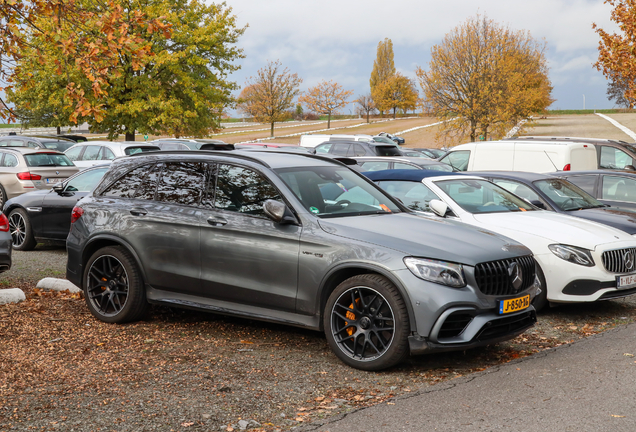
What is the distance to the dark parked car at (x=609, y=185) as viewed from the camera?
1156cm

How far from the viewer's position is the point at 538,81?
2464 inches

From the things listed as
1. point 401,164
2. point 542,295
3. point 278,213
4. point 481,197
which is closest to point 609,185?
point 481,197

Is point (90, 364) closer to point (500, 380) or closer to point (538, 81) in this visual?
point (500, 380)

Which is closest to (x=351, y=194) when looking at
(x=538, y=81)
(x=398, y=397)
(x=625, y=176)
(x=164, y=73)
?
(x=398, y=397)

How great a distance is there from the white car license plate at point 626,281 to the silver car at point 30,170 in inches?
500

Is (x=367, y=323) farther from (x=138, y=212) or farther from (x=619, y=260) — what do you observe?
(x=619, y=260)

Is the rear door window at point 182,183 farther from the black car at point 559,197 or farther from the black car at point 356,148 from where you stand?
Answer: the black car at point 356,148

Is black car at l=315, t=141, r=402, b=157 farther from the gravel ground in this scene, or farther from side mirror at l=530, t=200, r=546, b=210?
the gravel ground

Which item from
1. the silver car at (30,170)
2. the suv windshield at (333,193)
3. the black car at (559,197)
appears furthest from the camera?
the silver car at (30,170)

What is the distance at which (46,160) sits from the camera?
16.0 metres

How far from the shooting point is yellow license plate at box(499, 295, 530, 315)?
525cm

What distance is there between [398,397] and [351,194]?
220 cm

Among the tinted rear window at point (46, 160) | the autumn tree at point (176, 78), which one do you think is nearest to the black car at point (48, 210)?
the tinted rear window at point (46, 160)

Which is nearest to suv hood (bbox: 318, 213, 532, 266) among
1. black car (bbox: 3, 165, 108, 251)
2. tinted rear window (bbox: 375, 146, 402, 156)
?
black car (bbox: 3, 165, 108, 251)
